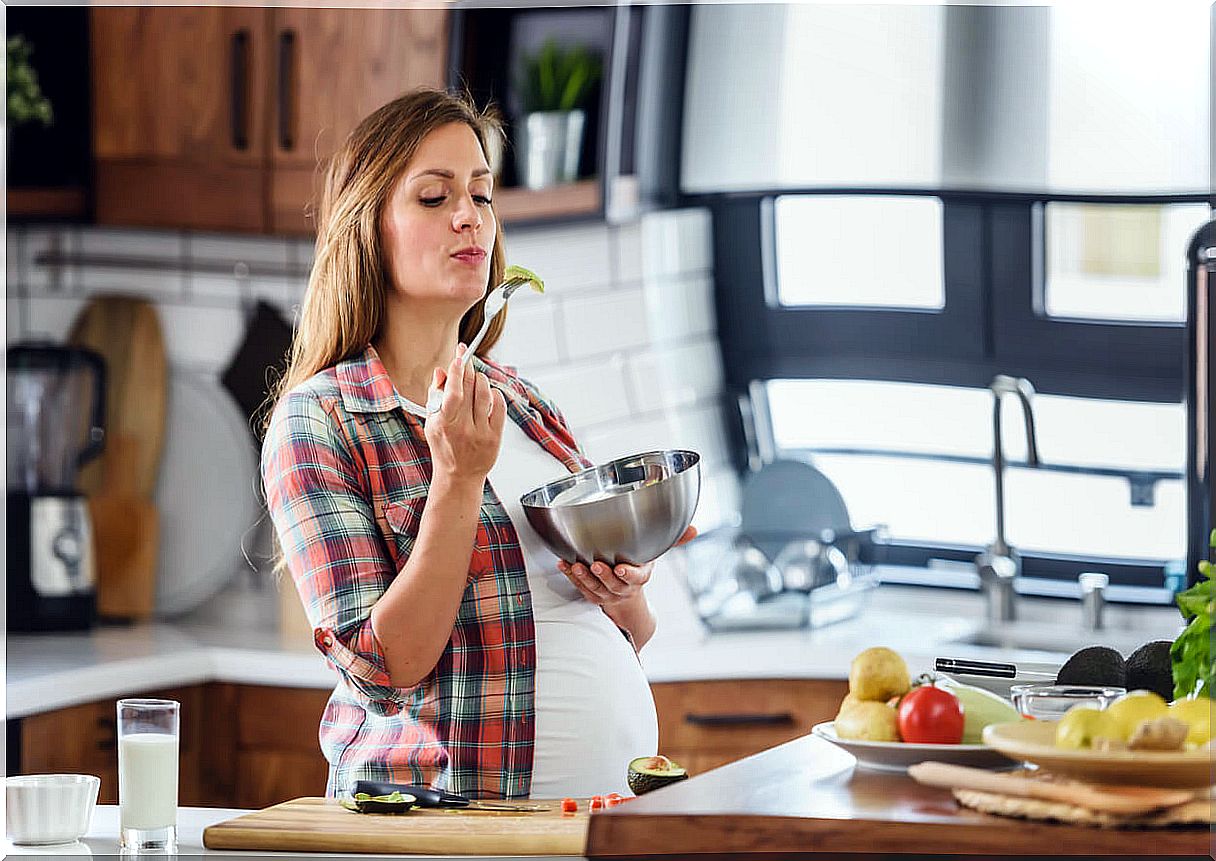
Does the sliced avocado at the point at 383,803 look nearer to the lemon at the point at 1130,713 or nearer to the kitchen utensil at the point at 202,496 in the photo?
the lemon at the point at 1130,713

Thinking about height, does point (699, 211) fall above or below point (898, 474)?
above

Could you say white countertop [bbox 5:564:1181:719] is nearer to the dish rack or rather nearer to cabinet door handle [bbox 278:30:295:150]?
the dish rack

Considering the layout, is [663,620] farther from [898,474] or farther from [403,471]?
[403,471]

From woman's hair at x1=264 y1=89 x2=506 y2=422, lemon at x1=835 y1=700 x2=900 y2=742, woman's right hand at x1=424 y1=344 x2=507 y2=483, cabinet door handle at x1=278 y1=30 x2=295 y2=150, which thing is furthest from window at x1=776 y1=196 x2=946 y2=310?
lemon at x1=835 y1=700 x2=900 y2=742

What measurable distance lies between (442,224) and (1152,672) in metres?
0.96

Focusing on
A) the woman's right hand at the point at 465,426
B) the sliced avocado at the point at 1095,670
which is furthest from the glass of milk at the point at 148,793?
the sliced avocado at the point at 1095,670

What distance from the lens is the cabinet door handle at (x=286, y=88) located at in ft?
10.5

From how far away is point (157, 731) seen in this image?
1.59 m

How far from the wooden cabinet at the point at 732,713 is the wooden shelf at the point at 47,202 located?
158cm

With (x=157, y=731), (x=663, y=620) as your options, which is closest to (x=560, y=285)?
(x=663, y=620)

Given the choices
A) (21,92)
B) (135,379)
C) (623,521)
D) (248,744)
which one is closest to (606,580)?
(623,521)

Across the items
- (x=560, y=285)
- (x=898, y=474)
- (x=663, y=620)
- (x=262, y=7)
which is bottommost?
(x=663, y=620)

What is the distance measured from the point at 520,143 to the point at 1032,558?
136 cm

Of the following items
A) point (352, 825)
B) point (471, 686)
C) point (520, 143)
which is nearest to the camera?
point (352, 825)
